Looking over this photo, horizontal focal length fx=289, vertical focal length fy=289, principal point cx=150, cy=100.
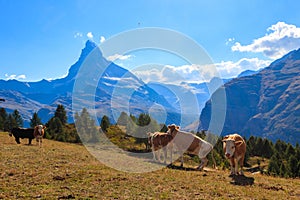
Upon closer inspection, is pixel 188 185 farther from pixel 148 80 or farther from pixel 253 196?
pixel 148 80

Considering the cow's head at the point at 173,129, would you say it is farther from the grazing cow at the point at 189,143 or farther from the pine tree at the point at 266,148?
the pine tree at the point at 266,148

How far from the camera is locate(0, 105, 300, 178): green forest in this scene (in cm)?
5052

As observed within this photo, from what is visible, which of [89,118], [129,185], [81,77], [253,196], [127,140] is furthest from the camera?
[89,118]

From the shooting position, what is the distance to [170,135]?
27922 mm

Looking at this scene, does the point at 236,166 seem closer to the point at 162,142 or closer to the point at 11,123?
the point at 162,142

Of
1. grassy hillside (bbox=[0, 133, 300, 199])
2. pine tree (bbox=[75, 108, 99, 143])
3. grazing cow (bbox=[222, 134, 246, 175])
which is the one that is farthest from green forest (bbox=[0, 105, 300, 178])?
grassy hillside (bbox=[0, 133, 300, 199])

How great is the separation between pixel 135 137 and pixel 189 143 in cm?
3733

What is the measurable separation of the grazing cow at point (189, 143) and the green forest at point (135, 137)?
26.9 ft

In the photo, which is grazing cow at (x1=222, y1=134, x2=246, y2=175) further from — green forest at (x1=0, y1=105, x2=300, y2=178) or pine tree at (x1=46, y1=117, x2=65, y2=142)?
pine tree at (x1=46, y1=117, x2=65, y2=142)

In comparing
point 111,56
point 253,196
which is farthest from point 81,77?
point 253,196

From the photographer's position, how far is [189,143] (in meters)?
26.3

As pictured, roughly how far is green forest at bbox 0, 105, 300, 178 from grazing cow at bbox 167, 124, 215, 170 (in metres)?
8.21

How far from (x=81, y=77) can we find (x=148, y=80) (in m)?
5.75

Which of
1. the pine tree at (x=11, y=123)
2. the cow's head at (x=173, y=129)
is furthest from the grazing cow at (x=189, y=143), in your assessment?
the pine tree at (x=11, y=123)
